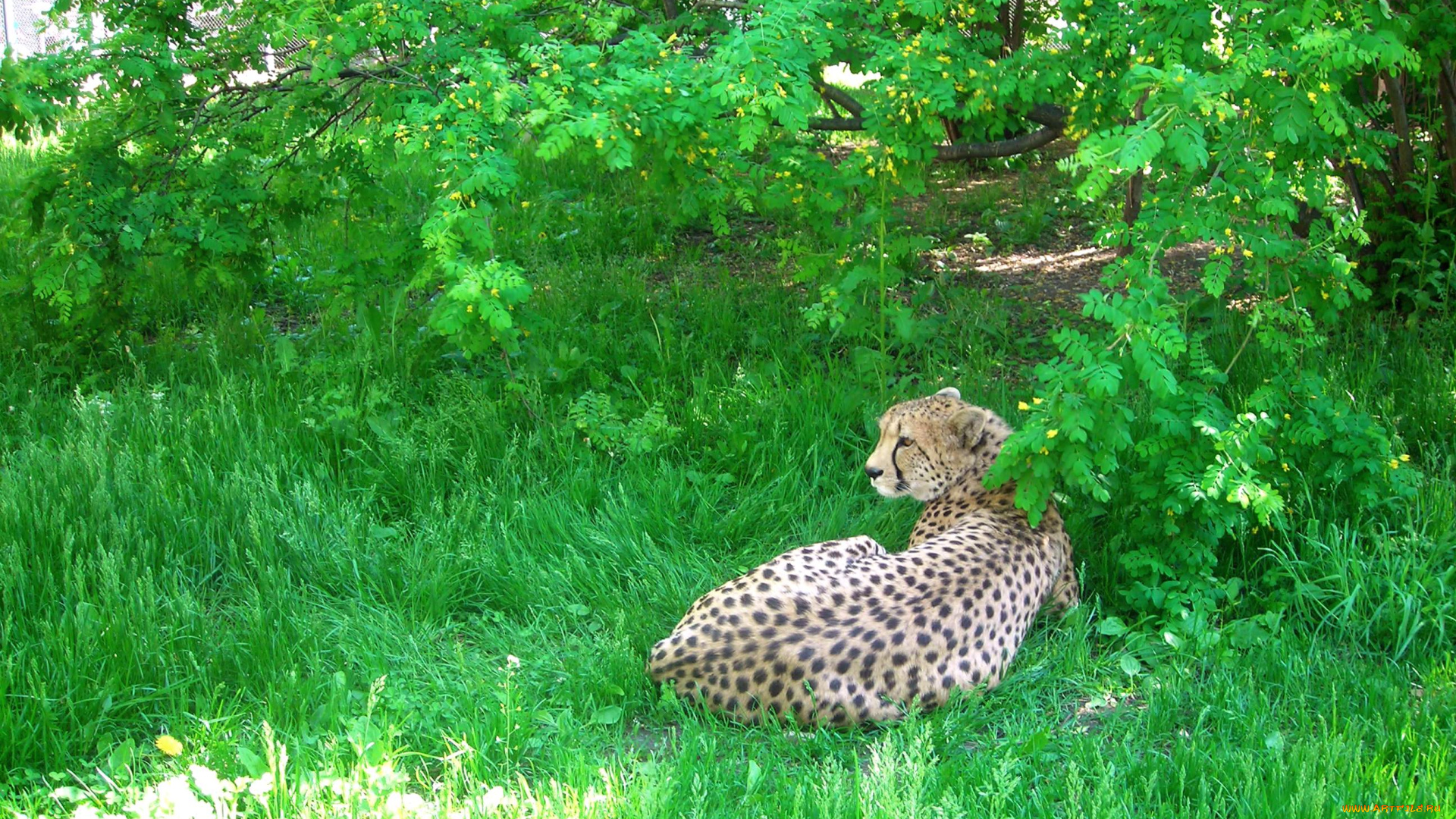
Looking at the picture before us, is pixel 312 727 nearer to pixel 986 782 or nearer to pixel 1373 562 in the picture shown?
pixel 986 782

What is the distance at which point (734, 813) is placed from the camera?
3201 mm

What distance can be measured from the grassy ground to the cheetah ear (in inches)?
16.9

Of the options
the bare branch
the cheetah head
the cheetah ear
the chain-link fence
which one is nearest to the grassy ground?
the cheetah head

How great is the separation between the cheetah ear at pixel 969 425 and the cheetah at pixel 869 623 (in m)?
0.37

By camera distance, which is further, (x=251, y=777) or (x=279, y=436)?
(x=279, y=436)

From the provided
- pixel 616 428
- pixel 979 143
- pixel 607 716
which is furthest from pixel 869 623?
pixel 979 143

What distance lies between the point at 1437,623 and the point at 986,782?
174 centimetres

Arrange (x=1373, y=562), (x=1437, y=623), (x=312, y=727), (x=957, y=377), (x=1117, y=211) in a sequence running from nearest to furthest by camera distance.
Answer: (x=312, y=727)
(x=1437, y=623)
(x=1373, y=562)
(x=957, y=377)
(x=1117, y=211)

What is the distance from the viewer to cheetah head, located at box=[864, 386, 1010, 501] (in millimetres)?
4730

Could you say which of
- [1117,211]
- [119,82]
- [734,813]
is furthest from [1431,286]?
[119,82]

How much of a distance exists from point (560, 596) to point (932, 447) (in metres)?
1.47

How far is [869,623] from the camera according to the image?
12.0ft

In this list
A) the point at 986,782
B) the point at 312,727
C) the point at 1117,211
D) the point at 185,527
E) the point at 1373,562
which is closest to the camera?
the point at 986,782

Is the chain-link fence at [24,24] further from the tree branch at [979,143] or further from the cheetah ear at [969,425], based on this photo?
the cheetah ear at [969,425]
